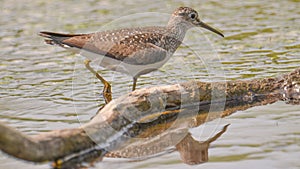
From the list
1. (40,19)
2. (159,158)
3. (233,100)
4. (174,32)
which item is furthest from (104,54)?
(40,19)

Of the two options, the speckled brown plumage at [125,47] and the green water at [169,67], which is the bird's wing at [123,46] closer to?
the speckled brown plumage at [125,47]

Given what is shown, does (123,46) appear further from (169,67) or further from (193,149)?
(193,149)

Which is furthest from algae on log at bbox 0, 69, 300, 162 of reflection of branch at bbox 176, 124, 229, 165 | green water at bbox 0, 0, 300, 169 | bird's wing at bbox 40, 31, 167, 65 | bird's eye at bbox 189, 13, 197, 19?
bird's eye at bbox 189, 13, 197, 19

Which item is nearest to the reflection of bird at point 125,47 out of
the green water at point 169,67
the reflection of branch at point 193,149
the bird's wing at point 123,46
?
the bird's wing at point 123,46

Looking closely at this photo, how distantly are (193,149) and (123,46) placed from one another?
2477mm

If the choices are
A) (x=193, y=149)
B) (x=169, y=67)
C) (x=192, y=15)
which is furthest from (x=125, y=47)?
(x=193, y=149)

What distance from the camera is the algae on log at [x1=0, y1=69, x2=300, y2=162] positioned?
18.7 ft

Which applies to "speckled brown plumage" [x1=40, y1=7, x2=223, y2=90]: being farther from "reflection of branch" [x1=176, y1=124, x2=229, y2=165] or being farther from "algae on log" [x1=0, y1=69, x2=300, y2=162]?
"reflection of branch" [x1=176, y1=124, x2=229, y2=165]

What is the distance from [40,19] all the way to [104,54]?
6.71 meters

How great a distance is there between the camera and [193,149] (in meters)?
6.63

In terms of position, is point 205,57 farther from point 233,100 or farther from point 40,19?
point 40,19

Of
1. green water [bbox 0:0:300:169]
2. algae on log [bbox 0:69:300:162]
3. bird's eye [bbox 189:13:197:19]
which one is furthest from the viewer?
bird's eye [bbox 189:13:197:19]

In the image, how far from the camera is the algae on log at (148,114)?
18.7 feet

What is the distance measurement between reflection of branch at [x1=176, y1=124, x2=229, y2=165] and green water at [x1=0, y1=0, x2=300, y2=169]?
0.36 feet
